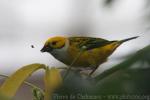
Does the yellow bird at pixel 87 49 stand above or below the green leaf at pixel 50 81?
below

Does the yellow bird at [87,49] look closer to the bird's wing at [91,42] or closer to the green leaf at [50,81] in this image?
the bird's wing at [91,42]

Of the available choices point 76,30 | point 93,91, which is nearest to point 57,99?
point 93,91

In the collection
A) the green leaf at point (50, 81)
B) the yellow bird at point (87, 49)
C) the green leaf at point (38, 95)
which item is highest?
the green leaf at point (50, 81)

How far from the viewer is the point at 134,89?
8.9 inches

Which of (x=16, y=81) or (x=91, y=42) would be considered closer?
(x=16, y=81)

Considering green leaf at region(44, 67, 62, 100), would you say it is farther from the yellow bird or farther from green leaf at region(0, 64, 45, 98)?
the yellow bird

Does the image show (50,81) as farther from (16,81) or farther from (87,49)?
(87,49)

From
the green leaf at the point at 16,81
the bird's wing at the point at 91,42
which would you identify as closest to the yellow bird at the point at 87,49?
the bird's wing at the point at 91,42

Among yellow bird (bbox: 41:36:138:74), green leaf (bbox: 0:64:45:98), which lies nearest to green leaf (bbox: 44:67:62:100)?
green leaf (bbox: 0:64:45:98)

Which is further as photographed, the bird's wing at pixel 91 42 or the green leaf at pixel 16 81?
the bird's wing at pixel 91 42

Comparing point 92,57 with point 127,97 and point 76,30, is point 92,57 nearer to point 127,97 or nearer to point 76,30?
point 76,30

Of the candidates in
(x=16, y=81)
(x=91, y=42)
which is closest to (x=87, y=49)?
(x=91, y=42)

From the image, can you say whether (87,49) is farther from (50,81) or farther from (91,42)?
(50,81)

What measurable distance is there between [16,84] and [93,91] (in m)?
0.14
